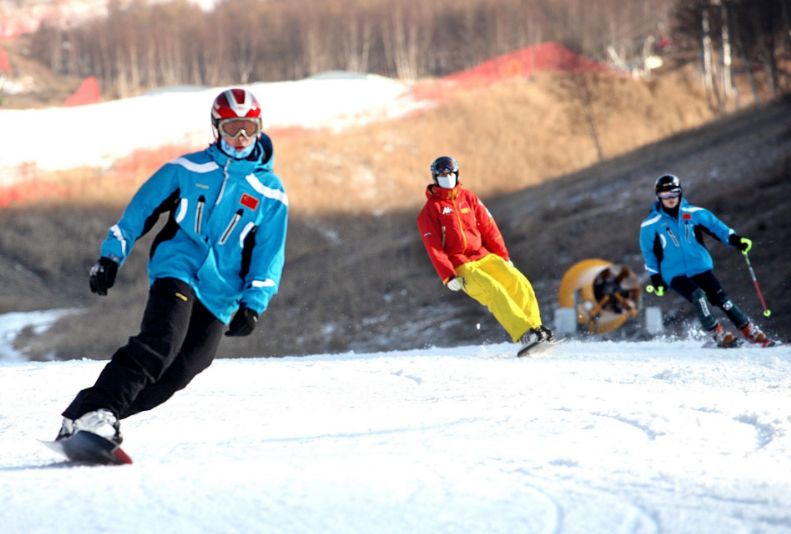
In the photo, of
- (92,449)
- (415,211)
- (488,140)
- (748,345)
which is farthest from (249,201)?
(488,140)

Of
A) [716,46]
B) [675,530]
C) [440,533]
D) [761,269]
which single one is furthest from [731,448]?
[716,46]

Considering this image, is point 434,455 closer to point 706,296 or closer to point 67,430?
point 67,430

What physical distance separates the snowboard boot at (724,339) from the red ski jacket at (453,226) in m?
2.13

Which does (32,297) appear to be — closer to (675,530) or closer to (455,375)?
(455,375)

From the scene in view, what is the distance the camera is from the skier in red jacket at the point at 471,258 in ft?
31.3

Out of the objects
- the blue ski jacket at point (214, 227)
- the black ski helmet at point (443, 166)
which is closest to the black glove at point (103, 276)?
the blue ski jacket at point (214, 227)

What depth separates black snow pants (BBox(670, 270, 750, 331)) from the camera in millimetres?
10008

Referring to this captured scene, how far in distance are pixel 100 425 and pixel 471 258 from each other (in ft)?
19.0

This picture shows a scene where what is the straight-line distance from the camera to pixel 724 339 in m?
10.0

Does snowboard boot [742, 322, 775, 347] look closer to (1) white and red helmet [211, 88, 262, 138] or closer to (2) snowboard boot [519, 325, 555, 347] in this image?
(2) snowboard boot [519, 325, 555, 347]

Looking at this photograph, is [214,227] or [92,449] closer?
[92,449]

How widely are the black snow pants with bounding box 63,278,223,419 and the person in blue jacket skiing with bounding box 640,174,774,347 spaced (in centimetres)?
623

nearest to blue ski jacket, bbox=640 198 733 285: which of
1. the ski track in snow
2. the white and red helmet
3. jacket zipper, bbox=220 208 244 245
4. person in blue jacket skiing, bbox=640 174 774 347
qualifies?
person in blue jacket skiing, bbox=640 174 774 347

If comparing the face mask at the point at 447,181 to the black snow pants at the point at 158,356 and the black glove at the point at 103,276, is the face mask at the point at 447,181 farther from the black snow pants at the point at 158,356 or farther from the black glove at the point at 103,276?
the black glove at the point at 103,276
